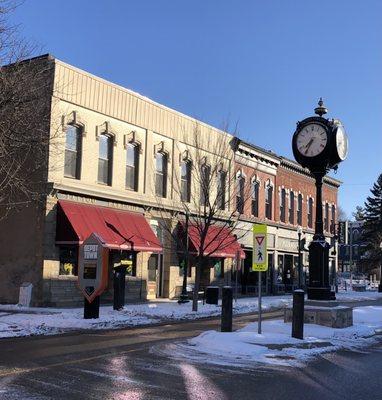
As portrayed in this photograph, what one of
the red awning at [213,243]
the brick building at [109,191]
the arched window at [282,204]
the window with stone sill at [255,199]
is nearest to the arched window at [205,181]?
the brick building at [109,191]

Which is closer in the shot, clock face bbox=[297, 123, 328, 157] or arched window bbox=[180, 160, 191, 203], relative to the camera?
clock face bbox=[297, 123, 328, 157]

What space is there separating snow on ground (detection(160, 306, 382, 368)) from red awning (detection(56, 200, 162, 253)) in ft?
29.9

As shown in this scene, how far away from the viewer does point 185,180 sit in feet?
97.4

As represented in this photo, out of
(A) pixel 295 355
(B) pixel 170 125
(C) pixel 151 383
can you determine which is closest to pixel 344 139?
(A) pixel 295 355

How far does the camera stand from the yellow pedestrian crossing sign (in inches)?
504

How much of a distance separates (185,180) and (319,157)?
14.7 meters

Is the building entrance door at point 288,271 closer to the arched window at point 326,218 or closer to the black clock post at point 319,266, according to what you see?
the arched window at point 326,218

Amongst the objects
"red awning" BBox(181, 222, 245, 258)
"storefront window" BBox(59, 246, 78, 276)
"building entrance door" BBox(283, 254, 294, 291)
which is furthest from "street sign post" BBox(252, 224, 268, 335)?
"building entrance door" BBox(283, 254, 294, 291)

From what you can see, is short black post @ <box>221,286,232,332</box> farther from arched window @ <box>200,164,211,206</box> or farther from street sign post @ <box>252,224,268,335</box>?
arched window @ <box>200,164,211,206</box>

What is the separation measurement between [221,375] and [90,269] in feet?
32.3

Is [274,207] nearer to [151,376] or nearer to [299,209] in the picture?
[299,209]

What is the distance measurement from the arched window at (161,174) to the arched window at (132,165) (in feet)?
4.97

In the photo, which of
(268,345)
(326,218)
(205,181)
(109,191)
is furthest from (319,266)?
(326,218)

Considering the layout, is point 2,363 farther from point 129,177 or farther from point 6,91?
point 129,177
